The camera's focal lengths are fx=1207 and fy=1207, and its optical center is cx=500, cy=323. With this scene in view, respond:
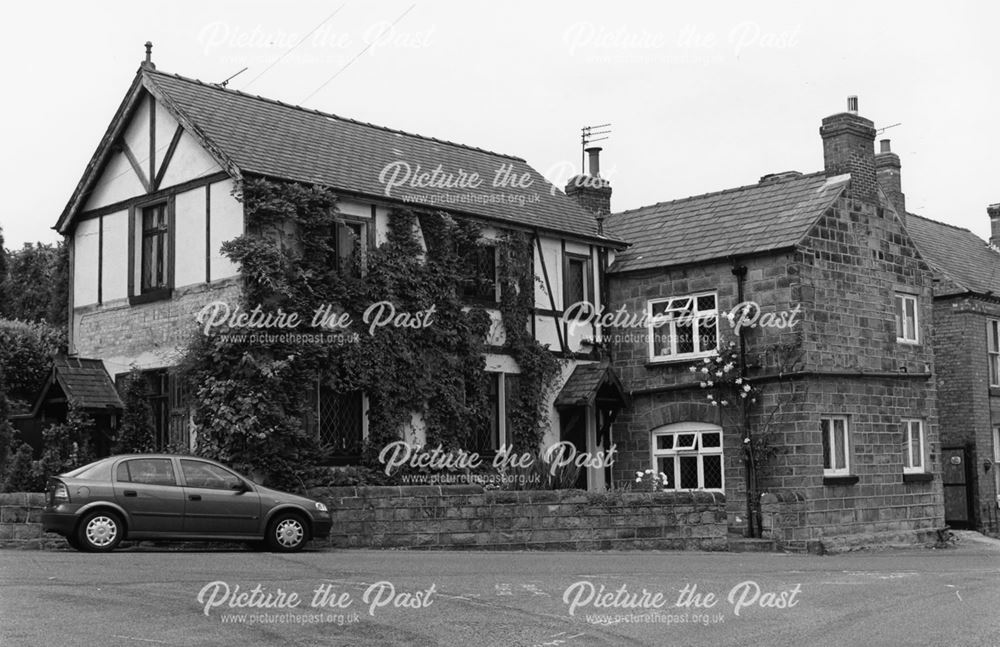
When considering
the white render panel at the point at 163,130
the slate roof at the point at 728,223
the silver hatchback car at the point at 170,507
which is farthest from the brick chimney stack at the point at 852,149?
the silver hatchback car at the point at 170,507

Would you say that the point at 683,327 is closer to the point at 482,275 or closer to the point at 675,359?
the point at 675,359

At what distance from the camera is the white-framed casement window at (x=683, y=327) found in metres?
25.8

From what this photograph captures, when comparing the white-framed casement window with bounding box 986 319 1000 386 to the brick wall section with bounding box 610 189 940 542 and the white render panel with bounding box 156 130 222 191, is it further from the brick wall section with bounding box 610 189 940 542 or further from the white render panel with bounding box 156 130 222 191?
the white render panel with bounding box 156 130 222 191

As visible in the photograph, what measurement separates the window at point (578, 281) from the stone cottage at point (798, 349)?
0.61 meters

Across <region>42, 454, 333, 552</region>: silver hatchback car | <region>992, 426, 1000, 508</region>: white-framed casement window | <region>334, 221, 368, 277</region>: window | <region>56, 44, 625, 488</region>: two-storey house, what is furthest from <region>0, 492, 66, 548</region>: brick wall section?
<region>992, 426, 1000, 508</region>: white-framed casement window

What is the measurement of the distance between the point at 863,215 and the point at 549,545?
1088 centimetres

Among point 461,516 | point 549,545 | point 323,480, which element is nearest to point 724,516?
point 549,545

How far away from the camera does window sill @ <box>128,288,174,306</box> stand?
2250cm

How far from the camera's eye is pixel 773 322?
24641 millimetres

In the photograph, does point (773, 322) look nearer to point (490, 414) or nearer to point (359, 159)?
point (490, 414)

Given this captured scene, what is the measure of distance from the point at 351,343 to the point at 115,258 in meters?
5.71

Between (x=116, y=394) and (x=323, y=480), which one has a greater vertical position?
(x=116, y=394)

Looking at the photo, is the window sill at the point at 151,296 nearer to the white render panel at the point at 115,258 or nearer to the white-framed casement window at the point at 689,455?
the white render panel at the point at 115,258

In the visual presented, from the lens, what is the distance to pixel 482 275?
2480 centimetres
